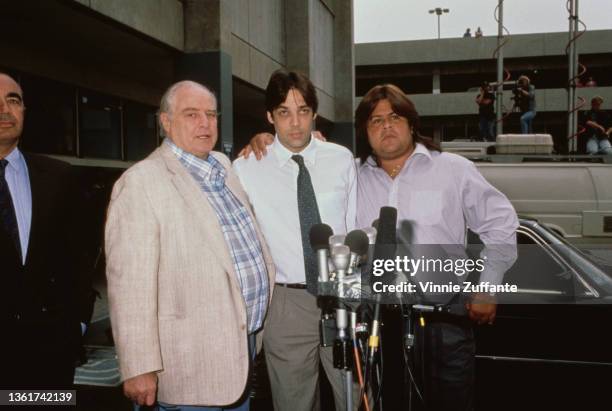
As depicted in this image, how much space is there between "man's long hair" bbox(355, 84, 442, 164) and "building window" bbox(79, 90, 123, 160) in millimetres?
8756

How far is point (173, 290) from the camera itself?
7.66ft

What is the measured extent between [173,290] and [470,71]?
119 feet

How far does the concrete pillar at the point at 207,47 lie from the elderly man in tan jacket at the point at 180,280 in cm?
727

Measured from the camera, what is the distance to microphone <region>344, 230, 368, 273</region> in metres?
1.95

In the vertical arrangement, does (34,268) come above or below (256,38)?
below

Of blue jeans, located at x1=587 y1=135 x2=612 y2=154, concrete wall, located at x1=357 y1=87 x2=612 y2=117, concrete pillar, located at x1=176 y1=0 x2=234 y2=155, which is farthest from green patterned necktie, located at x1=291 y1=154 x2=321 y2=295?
concrete wall, located at x1=357 y1=87 x2=612 y2=117

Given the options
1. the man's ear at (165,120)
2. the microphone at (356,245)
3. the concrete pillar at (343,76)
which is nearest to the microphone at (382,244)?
the microphone at (356,245)

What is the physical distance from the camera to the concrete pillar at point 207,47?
959 cm

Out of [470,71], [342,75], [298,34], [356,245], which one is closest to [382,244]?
[356,245]

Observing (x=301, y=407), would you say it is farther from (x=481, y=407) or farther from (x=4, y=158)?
(x=4, y=158)

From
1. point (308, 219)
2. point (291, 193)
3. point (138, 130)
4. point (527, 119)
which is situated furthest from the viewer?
point (138, 130)

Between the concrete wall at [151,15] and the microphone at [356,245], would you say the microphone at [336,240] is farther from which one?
the concrete wall at [151,15]

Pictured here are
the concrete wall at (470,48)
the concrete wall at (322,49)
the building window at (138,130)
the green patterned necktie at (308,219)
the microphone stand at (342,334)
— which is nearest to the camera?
the microphone stand at (342,334)

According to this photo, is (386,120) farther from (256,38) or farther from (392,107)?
(256,38)
